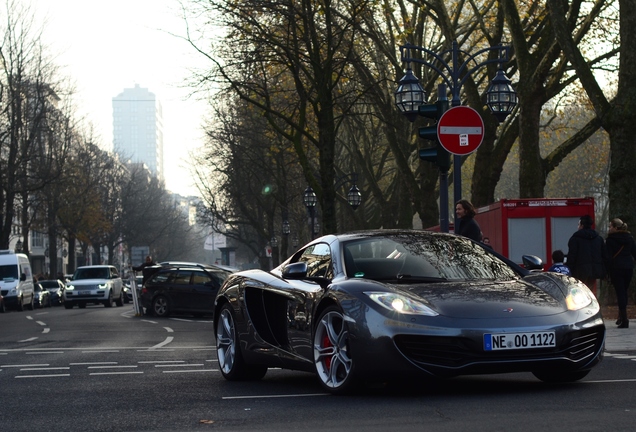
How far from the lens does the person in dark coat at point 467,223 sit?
1486 cm

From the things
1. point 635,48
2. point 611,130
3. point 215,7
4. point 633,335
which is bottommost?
point 633,335

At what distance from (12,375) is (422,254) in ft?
14.6

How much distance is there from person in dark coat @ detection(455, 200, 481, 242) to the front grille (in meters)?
Result: 7.05

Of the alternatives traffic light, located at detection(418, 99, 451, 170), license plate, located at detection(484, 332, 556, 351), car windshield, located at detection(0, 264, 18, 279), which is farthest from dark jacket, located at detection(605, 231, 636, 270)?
car windshield, located at detection(0, 264, 18, 279)

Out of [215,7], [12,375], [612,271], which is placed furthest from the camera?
[215,7]

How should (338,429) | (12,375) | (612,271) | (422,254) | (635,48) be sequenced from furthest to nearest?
(635,48), (612,271), (12,375), (422,254), (338,429)

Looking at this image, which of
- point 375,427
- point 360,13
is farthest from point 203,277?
point 375,427

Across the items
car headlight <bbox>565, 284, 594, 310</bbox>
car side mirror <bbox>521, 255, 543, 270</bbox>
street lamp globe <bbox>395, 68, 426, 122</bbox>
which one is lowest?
car headlight <bbox>565, 284, 594, 310</bbox>

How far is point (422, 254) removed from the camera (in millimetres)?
8852

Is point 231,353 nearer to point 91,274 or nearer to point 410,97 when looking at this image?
point 410,97

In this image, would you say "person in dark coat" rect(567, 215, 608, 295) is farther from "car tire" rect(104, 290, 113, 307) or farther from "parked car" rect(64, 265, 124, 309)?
"car tire" rect(104, 290, 113, 307)

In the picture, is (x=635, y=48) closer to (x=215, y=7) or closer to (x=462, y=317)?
(x=215, y=7)

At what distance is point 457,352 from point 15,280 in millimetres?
42050

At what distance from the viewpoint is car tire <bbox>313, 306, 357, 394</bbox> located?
26.2 feet
